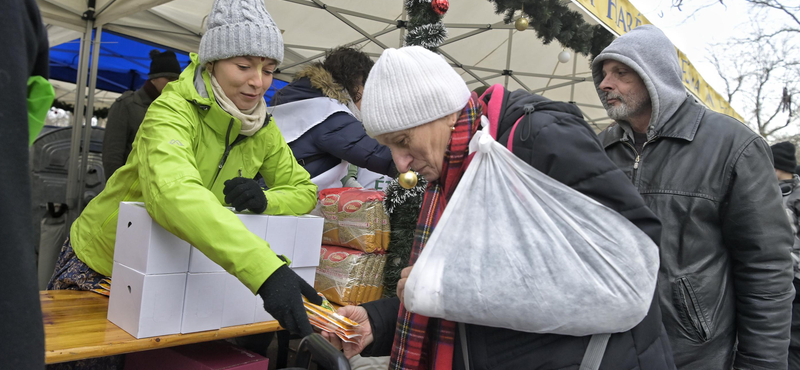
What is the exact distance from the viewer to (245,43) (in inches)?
82.8

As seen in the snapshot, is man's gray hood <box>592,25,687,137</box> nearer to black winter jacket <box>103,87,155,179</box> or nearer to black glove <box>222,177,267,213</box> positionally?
black glove <box>222,177,267,213</box>

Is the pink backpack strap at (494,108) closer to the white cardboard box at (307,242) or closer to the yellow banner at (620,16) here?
the white cardboard box at (307,242)

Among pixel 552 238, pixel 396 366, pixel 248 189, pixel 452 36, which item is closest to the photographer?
pixel 552 238

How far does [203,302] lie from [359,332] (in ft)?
2.32

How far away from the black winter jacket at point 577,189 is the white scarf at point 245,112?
1.27 metres

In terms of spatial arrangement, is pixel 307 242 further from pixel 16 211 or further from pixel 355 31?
pixel 355 31

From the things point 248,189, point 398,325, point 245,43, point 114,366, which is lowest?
point 114,366

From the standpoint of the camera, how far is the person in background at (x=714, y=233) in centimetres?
178

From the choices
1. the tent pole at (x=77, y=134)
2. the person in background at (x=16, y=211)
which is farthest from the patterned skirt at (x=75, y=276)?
the tent pole at (x=77, y=134)

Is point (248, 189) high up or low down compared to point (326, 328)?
up

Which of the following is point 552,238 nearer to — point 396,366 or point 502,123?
point 502,123

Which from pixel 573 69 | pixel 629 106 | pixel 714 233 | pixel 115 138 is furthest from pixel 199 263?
pixel 573 69

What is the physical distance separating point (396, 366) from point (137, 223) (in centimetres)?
105

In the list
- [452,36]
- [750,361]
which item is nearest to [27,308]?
[750,361]
